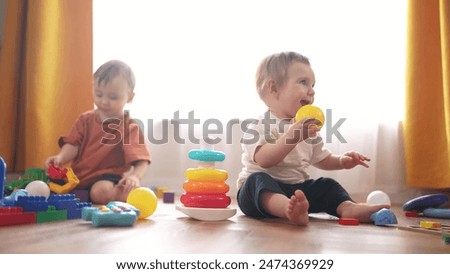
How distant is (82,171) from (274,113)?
0.79 meters

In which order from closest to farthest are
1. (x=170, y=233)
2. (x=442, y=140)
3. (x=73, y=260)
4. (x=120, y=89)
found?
(x=73, y=260)
(x=170, y=233)
(x=120, y=89)
(x=442, y=140)

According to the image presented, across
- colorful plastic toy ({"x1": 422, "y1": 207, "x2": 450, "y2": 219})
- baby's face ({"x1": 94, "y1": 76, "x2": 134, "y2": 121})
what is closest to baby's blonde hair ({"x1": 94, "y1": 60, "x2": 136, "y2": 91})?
baby's face ({"x1": 94, "y1": 76, "x2": 134, "y2": 121})

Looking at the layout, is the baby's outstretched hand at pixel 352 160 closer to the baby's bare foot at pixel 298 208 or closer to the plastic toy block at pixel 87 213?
the baby's bare foot at pixel 298 208

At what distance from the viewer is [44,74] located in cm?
207

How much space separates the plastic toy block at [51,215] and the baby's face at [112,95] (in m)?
0.70

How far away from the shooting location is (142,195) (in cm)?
119

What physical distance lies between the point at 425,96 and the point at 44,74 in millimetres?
1518

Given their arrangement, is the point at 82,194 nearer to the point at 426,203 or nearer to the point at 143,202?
the point at 143,202

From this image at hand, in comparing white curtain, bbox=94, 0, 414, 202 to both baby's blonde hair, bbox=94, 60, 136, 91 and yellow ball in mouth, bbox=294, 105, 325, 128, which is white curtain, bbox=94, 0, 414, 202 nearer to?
baby's blonde hair, bbox=94, 60, 136, 91

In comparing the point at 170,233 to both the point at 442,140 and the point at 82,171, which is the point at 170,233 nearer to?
the point at 82,171

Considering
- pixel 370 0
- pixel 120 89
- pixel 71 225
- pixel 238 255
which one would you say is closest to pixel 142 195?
pixel 71 225

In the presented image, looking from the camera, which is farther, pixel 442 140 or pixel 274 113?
pixel 442 140

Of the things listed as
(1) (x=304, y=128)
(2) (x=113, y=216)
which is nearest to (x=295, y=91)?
(1) (x=304, y=128)

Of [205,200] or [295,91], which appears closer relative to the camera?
[205,200]
